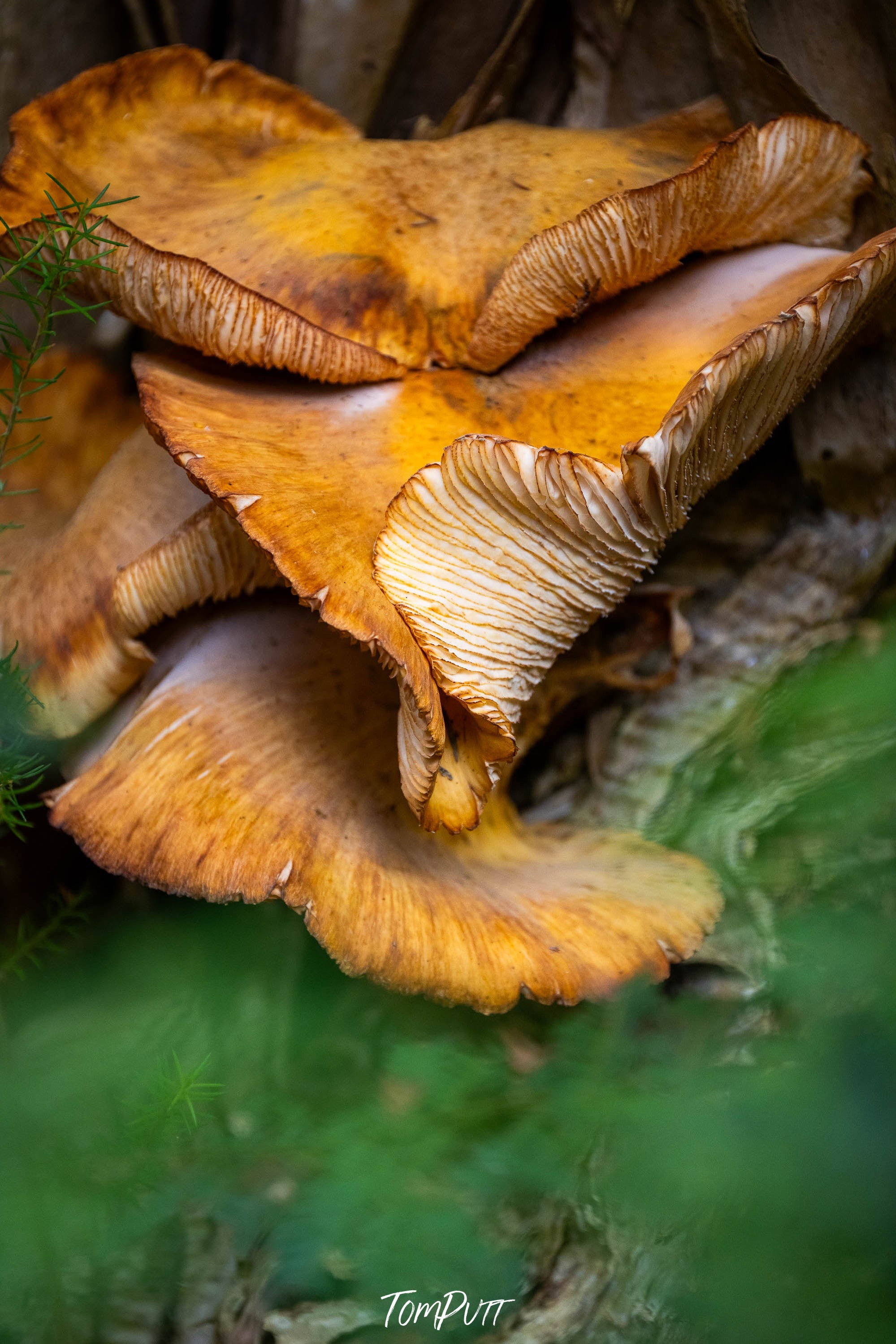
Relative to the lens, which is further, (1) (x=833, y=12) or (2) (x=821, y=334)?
(1) (x=833, y=12)

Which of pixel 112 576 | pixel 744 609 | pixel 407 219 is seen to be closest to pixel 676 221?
pixel 407 219


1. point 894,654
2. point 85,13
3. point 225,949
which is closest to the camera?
point 894,654

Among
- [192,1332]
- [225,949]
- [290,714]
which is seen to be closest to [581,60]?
[290,714]

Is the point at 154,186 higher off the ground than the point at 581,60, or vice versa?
the point at 154,186

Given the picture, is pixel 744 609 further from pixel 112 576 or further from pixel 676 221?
pixel 112 576

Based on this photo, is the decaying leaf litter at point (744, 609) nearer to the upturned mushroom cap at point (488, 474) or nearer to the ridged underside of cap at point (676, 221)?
the ridged underside of cap at point (676, 221)

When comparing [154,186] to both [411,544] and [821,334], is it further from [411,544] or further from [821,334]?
[821,334]

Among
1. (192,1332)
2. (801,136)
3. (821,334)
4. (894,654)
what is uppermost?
(801,136)
